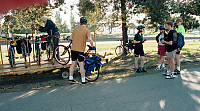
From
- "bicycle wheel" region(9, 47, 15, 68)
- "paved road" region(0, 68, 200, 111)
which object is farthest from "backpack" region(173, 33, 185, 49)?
"bicycle wheel" region(9, 47, 15, 68)

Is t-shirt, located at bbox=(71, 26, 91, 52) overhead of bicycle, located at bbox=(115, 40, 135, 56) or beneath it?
overhead

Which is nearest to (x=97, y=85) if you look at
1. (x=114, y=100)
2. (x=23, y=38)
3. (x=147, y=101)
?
(x=114, y=100)

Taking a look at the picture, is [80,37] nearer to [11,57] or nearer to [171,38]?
[11,57]

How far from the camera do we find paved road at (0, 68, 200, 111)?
384 centimetres

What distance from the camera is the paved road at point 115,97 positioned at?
3.84 m

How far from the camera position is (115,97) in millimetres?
4391

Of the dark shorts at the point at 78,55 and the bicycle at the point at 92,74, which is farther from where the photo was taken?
the bicycle at the point at 92,74

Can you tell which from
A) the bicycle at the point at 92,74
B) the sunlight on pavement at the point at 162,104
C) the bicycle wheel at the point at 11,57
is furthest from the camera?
the bicycle wheel at the point at 11,57

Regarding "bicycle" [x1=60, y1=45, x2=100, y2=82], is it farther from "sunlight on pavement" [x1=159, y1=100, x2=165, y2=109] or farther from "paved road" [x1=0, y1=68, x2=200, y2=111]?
"sunlight on pavement" [x1=159, y1=100, x2=165, y2=109]

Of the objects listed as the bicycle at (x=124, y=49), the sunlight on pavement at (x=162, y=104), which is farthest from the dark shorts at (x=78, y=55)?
the bicycle at (x=124, y=49)

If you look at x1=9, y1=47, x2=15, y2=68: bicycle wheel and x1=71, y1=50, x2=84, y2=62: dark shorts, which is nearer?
x1=71, y1=50, x2=84, y2=62: dark shorts

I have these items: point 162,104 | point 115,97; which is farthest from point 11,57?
point 162,104

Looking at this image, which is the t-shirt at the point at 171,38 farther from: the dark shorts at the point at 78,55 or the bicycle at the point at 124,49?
the bicycle at the point at 124,49

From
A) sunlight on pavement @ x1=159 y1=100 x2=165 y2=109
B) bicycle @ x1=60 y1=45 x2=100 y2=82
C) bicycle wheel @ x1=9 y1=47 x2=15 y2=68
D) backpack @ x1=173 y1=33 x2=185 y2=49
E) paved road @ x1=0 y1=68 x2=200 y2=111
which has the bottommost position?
sunlight on pavement @ x1=159 y1=100 x2=165 y2=109
